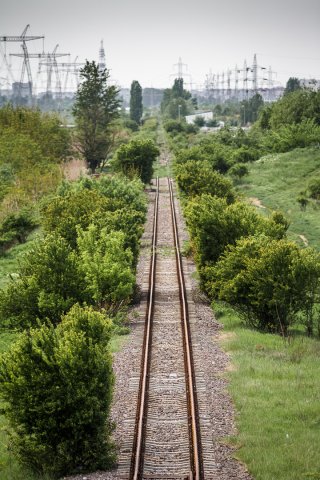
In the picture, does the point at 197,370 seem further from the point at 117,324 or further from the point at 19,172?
the point at 19,172

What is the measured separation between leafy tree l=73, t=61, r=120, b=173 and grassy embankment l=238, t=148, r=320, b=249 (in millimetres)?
16659

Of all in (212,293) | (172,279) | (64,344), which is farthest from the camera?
(172,279)

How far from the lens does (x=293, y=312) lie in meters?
24.3

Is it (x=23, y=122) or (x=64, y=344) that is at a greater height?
(x=23, y=122)

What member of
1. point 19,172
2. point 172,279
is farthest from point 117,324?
point 19,172

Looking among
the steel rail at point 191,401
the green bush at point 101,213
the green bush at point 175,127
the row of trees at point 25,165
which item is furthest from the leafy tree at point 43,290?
the green bush at point 175,127

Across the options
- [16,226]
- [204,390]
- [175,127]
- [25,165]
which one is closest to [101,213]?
[204,390]

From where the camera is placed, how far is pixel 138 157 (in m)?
63.1

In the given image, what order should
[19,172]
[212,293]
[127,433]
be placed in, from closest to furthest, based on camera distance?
[127,433] < [212,293] < [19,172]

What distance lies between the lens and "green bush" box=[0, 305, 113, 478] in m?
13.8

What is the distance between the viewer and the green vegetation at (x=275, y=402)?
45.6 feet

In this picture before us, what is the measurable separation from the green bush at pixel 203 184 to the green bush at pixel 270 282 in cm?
1684

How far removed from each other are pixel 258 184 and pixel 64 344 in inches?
2227

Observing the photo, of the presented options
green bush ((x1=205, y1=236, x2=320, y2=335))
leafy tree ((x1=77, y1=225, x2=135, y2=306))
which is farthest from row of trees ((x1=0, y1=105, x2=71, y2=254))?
green bush ((x1=205, y1=236, x2=320, y2=335))
